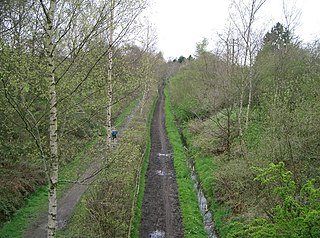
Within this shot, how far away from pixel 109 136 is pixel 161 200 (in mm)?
4699

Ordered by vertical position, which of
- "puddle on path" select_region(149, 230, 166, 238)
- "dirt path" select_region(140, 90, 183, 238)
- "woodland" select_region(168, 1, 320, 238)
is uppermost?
"woodland" select_region(168, 1, 320, 238)

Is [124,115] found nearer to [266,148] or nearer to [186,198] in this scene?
[186,198]

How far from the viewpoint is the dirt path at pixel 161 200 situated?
15.3 meters

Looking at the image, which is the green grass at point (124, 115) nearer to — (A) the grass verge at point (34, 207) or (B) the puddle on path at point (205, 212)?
(A) the grass verge at point (34, 207)

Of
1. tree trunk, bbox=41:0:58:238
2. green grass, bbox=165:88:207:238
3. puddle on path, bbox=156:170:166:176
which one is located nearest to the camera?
tree trunk, bbox=41:0:58:238

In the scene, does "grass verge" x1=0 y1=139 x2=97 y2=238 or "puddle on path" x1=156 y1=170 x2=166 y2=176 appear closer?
"grass verge" x1=0 y1=139 x2=97 y2=238

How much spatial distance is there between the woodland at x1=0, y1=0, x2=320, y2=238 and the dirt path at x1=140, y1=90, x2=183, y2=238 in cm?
57

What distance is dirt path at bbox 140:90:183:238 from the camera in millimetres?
15312

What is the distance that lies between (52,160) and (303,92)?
12.4m

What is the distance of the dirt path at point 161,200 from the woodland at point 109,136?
57cm

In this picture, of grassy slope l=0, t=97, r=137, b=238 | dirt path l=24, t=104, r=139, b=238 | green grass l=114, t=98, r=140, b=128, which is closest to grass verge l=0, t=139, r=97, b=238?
grassy slope l=0, t=97, r=137, b=238

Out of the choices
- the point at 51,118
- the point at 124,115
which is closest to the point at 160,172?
the point at 51,118

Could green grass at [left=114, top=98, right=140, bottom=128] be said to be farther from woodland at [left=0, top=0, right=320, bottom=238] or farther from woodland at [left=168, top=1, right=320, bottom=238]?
woodland at [left=0, top=0, right=320, bottom=238]

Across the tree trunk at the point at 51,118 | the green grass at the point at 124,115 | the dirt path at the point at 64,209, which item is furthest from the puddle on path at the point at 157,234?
the green grass at the point at 124,115
